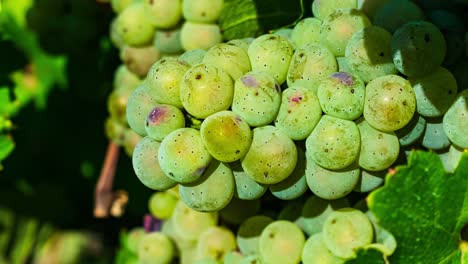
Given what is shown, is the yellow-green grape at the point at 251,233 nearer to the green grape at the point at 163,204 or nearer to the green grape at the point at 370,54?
the green grape at the point at 163,204

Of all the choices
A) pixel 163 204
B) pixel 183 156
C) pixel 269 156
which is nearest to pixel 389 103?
pixel 269 156

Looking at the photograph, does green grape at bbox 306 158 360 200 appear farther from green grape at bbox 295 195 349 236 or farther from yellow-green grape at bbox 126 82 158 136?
yellow-green grape at bbox 126 82 158 136

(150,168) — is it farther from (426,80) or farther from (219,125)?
(426,80)

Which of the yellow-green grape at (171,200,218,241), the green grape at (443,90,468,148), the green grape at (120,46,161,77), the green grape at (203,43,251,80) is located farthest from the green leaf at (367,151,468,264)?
the green grape at (120,46,161,77)

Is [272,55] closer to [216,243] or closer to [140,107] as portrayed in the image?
[140,107]

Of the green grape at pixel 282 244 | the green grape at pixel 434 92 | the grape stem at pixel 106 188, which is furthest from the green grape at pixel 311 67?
the grape stem at pixel 106 188

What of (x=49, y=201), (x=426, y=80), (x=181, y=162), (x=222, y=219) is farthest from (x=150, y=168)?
(x=49, y=201)
